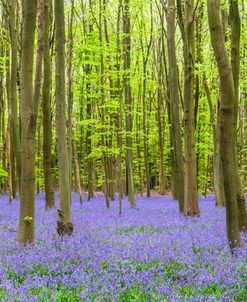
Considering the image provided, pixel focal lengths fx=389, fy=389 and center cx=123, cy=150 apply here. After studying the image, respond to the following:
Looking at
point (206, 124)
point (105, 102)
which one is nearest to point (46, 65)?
point (105, 102)

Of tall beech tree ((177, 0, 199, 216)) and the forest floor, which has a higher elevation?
tall beech tree ((177, 0, 199, 216))

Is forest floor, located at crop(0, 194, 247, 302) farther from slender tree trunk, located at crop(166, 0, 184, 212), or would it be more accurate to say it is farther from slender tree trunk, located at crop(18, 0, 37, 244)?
slender tree trunk, located at crop(166, 0, 184, 212)

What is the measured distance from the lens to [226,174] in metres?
6.55

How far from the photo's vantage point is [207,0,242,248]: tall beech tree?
6422mm

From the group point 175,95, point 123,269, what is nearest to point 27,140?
point 123,269

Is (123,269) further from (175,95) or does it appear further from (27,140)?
(175,95)

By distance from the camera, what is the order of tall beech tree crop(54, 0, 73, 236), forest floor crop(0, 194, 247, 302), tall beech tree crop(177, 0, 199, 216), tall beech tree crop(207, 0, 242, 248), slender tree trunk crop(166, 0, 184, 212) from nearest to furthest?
forest floor crop(0, 194, 247, 302)
tall beech tree crop(207, 0, 242, 248)
tall beech tree crop(54, 0, 73, 236)
tall beech tree crop(177, 0, 199, 216)
slender tree trunk crop(166, 0, 184, 212)

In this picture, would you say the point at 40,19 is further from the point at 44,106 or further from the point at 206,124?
the point at 206,124

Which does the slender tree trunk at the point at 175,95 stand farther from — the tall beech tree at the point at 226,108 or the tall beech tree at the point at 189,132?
the tall beech tree at the point at 226,108

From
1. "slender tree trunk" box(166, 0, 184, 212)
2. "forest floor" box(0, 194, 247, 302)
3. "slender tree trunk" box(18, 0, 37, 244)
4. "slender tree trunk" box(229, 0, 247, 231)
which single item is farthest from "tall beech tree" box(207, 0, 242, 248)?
"slender tree trunk" box(166, 0, 184, 212)

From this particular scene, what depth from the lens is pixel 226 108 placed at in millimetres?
6449

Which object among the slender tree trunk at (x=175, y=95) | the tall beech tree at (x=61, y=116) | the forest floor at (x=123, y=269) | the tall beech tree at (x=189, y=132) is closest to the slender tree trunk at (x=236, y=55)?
the forest floor at (x=123, y=269)

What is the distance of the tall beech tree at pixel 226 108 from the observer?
642 centimetres

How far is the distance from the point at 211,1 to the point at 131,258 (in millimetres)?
4352
